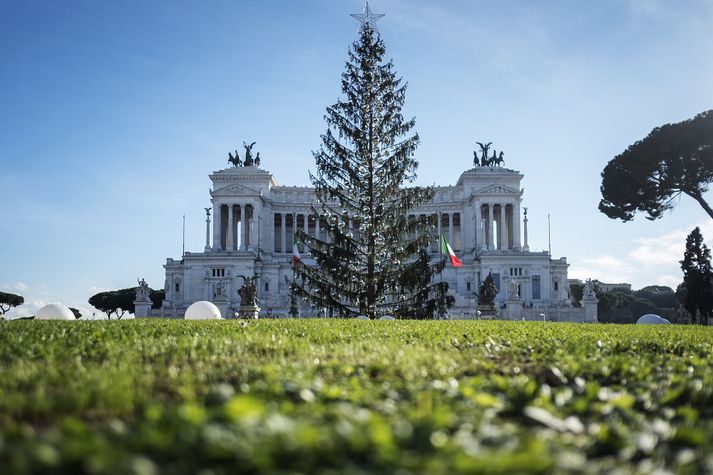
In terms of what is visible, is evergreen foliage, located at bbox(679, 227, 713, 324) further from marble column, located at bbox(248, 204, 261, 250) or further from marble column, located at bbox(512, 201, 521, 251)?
marble column, located at bbox(248, 204, 261, 250)

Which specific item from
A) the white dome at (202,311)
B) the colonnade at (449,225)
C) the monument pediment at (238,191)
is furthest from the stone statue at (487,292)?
the monument pediment at (238,191)

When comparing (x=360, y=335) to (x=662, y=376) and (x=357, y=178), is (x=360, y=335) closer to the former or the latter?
(x=662, y=376)

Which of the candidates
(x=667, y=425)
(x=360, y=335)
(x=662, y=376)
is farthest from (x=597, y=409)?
(x=360, y=335)

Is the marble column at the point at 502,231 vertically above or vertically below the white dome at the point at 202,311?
above

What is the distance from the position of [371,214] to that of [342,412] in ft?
107

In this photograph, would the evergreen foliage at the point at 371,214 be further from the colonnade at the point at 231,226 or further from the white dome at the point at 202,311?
the colonnade at the point at 231,226

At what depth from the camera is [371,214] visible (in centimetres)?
3647

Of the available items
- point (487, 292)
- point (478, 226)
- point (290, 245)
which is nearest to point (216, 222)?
point (290, 245)

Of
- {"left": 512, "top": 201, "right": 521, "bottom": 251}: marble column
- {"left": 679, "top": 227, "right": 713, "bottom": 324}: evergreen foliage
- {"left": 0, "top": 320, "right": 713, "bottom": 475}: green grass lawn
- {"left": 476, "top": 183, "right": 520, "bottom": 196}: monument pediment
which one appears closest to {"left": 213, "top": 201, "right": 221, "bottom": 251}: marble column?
{"left": 476, "top": 183, "right": 520, "bottom": 196}: monument pediment

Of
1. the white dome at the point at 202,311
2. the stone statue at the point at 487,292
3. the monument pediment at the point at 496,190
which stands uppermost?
the monument pediment at the point at 496,190

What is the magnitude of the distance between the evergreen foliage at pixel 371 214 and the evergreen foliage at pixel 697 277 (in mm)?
26619

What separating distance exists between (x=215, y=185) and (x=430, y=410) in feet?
283

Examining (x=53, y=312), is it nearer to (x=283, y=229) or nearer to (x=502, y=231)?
(x=283, y=229)

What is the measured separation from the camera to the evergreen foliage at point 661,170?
163ft
